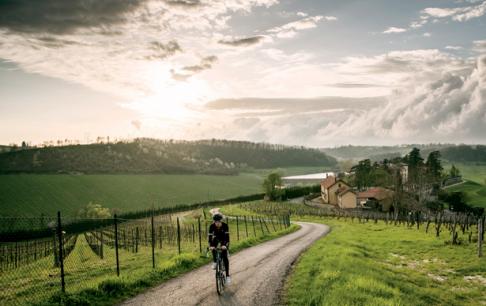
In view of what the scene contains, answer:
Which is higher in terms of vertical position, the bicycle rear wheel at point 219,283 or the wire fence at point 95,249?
the bicycle rear wheel at point 219,283

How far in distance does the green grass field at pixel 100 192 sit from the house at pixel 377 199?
5728 centimetres

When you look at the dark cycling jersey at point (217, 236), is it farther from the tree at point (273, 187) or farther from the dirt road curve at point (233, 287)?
the tree at point (273, 187)

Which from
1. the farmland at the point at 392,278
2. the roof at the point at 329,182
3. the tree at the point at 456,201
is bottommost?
the tree at the point at 456,201

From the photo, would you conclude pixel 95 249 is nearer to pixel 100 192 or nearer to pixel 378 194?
pixel 378 194

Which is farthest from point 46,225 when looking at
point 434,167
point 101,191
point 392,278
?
point 434,167

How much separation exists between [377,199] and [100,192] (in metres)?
90.1

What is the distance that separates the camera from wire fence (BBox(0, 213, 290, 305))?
759 inches

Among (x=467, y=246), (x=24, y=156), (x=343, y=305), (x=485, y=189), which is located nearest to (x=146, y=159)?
(x=24, y=156)

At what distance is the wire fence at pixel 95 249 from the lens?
19.3m

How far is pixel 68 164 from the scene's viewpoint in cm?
16462

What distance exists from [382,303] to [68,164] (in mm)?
174694

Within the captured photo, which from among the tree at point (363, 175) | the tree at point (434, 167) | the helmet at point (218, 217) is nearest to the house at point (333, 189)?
the tree at point (363, 175)

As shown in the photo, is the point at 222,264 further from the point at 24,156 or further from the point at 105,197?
the point at 24,156

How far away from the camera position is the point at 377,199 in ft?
325
